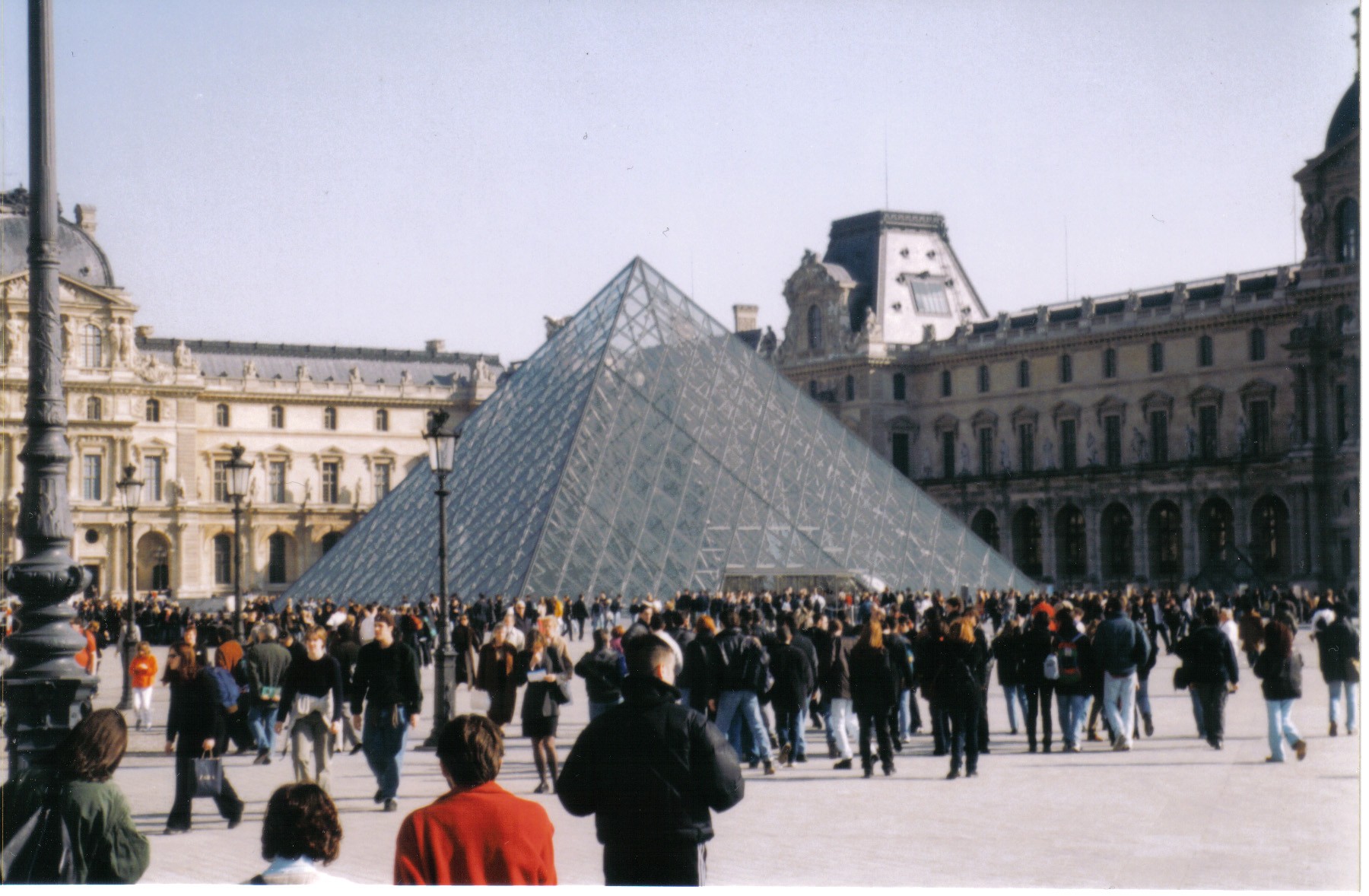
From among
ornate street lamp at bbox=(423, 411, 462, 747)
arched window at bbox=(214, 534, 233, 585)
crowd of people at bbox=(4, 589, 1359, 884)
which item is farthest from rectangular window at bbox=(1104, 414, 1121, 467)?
ornate street lamp at bbox=(423, 411, 462, 747)

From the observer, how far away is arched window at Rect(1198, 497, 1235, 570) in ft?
164

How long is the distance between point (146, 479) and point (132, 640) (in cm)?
4781

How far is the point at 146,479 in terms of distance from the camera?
209 ft

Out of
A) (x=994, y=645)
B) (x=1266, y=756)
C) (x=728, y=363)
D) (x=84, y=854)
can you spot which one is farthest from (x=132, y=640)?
(x=728, y=363)

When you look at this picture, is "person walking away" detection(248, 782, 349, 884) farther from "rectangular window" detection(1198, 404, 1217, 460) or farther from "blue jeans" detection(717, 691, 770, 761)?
"rectangular window" detection(1198, 404, 1217, 460)

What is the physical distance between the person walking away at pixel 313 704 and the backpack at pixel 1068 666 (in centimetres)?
502

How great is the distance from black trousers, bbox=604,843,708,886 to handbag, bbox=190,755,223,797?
4.08 meters

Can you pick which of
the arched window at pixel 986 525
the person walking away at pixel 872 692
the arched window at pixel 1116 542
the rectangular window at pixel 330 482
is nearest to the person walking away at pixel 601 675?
the person walking away at pixel 872 692

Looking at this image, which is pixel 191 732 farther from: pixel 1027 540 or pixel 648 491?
pixel 1027 540

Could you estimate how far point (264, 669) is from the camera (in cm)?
1220

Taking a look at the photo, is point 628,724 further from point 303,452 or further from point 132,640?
point 303,452

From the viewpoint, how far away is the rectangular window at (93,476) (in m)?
61.3

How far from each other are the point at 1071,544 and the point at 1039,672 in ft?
143

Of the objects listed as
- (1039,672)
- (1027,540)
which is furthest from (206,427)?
(1039,672)
